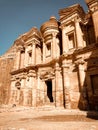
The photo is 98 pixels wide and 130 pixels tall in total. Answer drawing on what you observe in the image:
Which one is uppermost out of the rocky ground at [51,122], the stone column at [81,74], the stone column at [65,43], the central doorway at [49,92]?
the stone column at [65,43]

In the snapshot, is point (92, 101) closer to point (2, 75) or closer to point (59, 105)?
point (59, 105)

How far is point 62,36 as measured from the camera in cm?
1484

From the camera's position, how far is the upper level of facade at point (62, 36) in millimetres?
13391

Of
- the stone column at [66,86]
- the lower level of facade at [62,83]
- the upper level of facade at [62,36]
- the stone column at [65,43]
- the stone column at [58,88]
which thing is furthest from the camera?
the stone column at [65,43]

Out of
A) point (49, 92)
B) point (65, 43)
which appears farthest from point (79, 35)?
point (49, 92)

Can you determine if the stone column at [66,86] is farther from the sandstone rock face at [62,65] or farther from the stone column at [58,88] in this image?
the stone column at [58,88]

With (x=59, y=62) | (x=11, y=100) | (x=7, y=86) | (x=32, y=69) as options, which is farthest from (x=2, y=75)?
(x=59, y=62)

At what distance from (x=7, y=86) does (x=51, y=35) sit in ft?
36.6

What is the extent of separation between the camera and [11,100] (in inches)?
651

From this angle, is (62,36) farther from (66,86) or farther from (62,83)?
(66,86)

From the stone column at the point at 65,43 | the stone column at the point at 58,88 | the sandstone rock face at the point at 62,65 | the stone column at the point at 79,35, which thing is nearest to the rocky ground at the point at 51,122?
the sandstone rock face at the point at 62,65

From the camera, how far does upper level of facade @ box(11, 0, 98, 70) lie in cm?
1339

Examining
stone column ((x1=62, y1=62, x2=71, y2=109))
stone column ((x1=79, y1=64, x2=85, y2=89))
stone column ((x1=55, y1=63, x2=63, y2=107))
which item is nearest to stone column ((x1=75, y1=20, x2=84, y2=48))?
stone column ((x1=79, y1=64, x2=85, y2=89))

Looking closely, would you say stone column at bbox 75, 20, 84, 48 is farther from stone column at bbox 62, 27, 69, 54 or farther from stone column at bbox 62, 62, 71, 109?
stone column at bbox 62, 62, 71, 109
